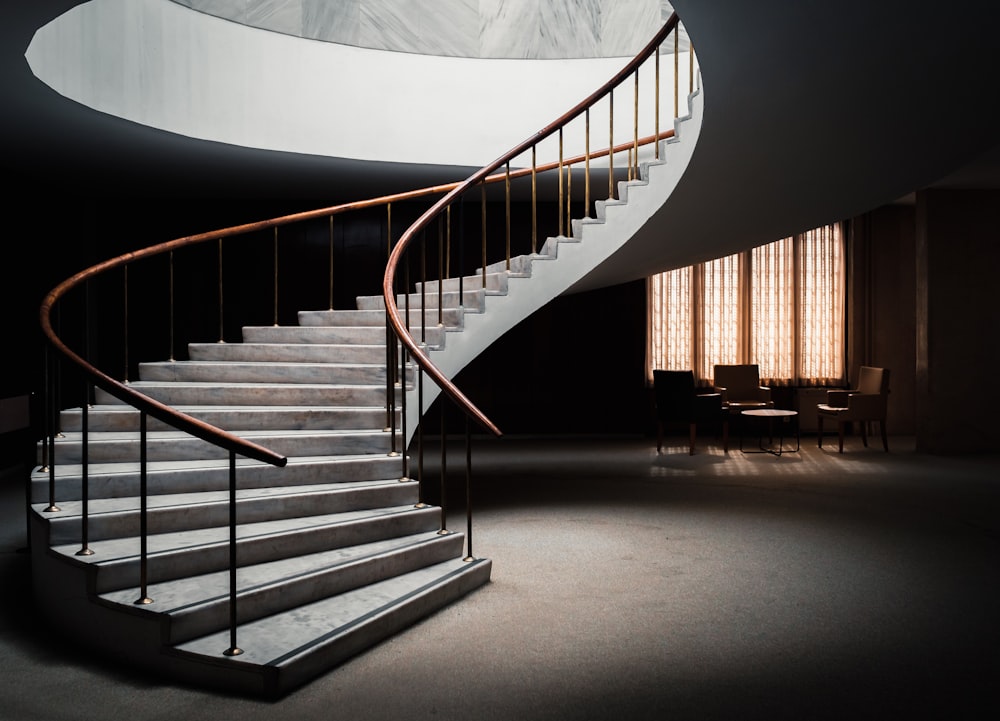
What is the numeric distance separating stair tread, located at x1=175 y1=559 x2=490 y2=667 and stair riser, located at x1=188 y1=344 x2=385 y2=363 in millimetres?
1951

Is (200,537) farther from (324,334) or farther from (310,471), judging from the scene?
(324,334)

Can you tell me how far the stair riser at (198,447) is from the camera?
14.8 ft

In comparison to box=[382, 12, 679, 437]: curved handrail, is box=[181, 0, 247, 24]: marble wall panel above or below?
above

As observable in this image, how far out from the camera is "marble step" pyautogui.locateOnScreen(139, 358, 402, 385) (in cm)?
551

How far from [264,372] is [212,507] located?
1629mm

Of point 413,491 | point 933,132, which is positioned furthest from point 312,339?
point 933,132

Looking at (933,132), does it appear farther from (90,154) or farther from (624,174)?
(90,154)

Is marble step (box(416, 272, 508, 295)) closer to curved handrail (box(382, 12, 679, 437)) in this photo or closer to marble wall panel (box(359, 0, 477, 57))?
curved handrail (box(382, 12, 679, 437))

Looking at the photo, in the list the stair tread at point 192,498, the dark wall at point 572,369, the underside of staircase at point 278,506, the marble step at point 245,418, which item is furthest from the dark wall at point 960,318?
the stair tread at point 192,498

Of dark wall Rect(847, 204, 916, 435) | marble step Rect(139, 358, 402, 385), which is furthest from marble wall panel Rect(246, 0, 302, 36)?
dark wall Rect(847, 204, 916, 435)

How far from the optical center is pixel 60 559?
3586mm

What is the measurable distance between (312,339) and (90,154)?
3.16 metres

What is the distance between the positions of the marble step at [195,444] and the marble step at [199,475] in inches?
1.9

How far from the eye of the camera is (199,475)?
4.32m
